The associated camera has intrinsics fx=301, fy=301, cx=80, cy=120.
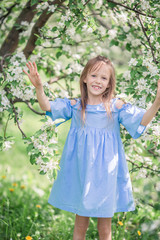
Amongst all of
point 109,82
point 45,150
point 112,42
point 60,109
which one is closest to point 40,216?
point 60,109

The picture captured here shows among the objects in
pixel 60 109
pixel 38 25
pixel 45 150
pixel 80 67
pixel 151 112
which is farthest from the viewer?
pixel 80 67

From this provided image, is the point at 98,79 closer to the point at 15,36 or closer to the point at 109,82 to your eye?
the point at 109,82

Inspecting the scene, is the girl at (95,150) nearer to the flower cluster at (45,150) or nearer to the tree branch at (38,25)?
the flower cluster at (45,150)

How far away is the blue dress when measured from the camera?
6.75ft

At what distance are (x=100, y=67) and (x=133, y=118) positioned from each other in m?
0.44

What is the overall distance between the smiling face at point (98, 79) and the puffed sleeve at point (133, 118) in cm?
22

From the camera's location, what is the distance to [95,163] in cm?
210

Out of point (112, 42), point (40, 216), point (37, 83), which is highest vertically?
point (112, 42)

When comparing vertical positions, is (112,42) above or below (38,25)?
below

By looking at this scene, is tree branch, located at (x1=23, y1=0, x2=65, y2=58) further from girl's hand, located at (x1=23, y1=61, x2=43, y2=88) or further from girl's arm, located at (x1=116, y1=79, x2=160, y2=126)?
girl's arm, located at (x1=116, y1=79, x2=160, y2=126)

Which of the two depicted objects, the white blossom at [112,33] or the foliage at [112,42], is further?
the white blossom at [112,33]

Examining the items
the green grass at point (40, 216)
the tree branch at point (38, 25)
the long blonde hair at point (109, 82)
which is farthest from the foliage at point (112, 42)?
the green grass at point (40, 216)

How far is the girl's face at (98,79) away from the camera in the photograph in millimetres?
2146

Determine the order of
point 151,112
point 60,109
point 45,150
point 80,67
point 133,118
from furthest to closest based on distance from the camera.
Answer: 1. point 80,67
2. point 60,109
3. point 133,118
4. point 151,112
5. point 45,150
